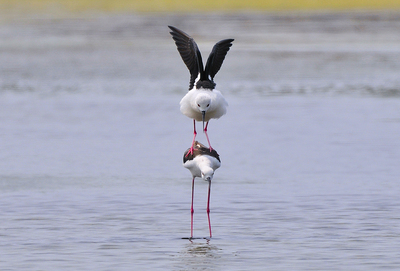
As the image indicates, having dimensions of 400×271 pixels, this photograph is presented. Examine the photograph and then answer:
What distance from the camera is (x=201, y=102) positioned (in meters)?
11.3

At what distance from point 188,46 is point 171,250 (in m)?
3.03

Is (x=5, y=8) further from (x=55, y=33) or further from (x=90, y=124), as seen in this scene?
(x=90, y=124)

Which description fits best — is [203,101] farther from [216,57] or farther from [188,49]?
[188,49]

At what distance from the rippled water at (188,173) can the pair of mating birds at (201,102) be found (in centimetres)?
84

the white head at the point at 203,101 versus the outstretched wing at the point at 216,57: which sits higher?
the outstretched wing at the point at 216,57

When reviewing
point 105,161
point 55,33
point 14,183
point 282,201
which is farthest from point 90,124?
point 55,33

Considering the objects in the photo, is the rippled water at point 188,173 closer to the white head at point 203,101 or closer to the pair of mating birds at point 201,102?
the pair of mating birds at point 201,102

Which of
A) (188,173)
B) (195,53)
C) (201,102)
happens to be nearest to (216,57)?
(195,53)

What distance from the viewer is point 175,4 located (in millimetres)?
86500

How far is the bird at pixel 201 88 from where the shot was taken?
11.4m

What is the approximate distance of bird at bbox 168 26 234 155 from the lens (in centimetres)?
1144

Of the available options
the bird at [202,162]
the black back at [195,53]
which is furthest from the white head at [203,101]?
the black back at [195,53]

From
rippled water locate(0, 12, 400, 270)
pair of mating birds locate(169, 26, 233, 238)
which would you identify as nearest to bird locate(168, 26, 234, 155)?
pair of mating birds locate(169, 26, 233, 238)

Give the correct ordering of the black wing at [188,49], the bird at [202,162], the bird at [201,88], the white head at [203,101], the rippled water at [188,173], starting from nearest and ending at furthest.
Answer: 1. the rippled water at [188,173]
2. the bird at [202,162]
3. the white head at [203,101]
4. the bird at [201,88]
5. the black wing at [188,49]
